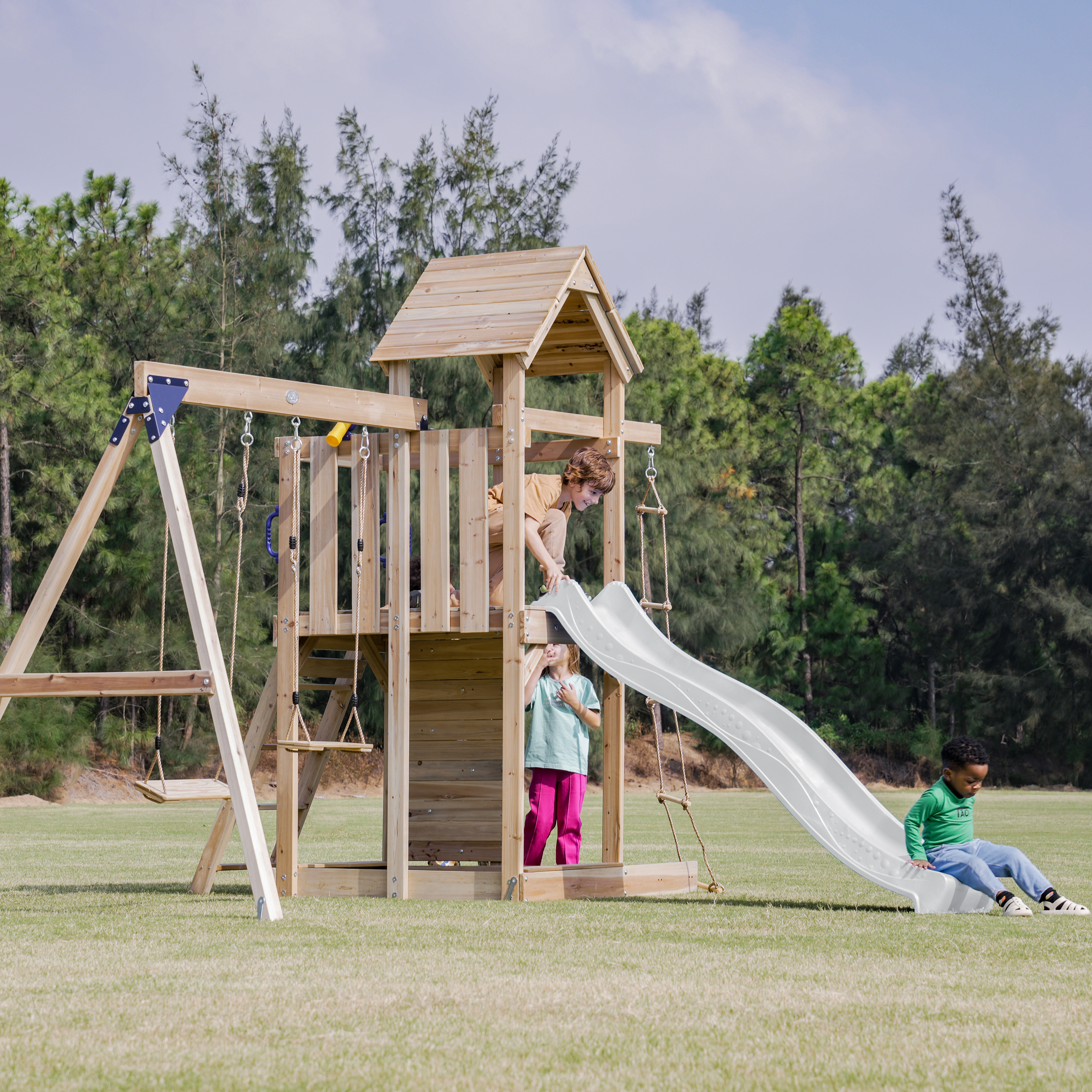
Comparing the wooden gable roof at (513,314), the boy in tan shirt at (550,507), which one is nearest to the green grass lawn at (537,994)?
the boy in tan shirt at (550,507)

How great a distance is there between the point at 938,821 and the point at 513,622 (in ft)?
9.07

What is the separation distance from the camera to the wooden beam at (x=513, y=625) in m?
8.96

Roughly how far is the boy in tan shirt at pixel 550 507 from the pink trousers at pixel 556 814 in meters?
1.31

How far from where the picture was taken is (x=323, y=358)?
1357 inches

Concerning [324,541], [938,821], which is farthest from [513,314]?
[938,821]

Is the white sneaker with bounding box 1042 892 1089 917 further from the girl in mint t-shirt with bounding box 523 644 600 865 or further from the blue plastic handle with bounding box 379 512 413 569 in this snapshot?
the blue plastic handle with bounding box 379 512 413 569

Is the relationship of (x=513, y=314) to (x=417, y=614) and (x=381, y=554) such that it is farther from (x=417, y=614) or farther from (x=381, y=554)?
(x=381, y=554)

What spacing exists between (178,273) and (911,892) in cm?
2939

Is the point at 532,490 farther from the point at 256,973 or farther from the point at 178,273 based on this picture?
the point at 178,273

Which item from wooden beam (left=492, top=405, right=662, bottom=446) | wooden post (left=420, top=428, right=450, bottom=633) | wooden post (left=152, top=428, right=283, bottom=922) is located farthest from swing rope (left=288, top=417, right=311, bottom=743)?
wooden beam (left=492, top=405, right=662, bottom=446)

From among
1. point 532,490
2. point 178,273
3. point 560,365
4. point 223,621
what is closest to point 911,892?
point 532,490

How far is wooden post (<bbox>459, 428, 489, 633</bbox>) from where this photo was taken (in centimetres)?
922

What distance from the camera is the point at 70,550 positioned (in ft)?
27.0

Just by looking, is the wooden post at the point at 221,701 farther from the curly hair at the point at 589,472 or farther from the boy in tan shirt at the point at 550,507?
the curly hair at the point at 589,472
